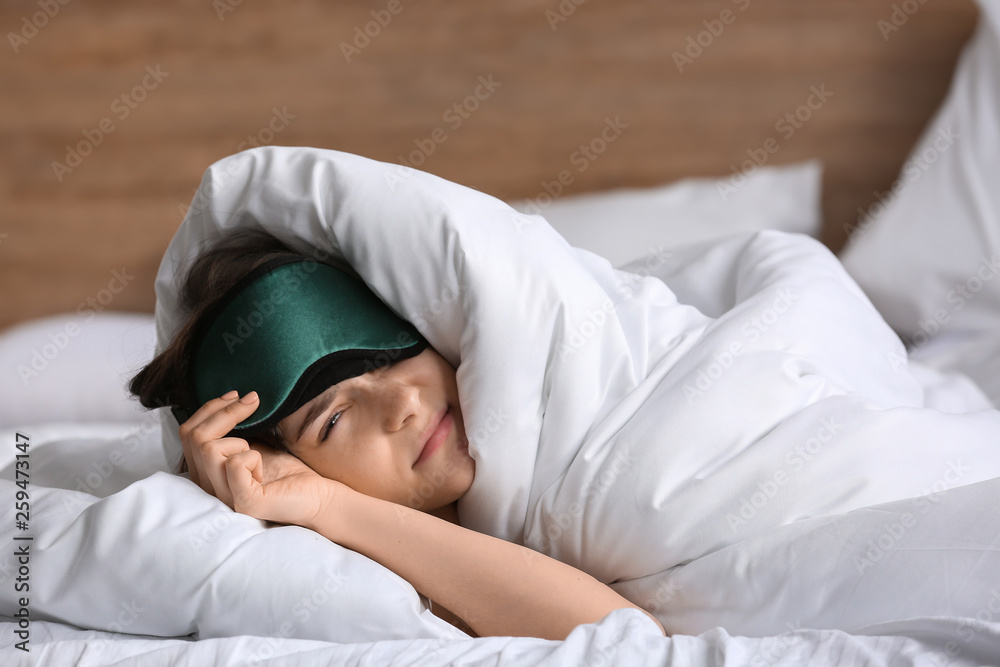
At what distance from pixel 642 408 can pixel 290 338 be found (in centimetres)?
42

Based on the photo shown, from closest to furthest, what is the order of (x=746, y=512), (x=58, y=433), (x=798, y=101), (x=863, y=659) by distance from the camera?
1. (x=863, y=659)
2. (x=746, y=512)
3. (x=58, y=433)
4. (x=798, y=101)

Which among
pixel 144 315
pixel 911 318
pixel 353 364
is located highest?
pixel 353 364

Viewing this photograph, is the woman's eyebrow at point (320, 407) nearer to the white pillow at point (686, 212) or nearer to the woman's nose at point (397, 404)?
the woman's nose at point (397, 404)

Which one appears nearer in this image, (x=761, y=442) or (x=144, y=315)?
(x=761, y=442)

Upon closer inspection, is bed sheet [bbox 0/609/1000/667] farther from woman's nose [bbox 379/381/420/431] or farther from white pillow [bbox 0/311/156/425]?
white pillow [bbox 0/311/156/425]

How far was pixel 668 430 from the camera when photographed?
0.87 meters

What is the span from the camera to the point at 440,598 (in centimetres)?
84

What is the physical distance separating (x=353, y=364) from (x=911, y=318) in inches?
41.5

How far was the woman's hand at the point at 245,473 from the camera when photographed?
0.85 meters

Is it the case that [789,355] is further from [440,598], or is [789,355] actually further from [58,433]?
[58,433]

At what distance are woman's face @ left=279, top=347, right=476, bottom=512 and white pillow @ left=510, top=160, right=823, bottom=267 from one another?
68 cm

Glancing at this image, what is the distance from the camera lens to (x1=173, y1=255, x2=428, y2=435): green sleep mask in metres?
0.90

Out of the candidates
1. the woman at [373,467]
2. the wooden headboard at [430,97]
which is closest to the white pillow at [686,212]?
the wooden headboard at [430,97]

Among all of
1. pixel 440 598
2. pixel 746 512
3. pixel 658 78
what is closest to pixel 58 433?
pixel 440 598
